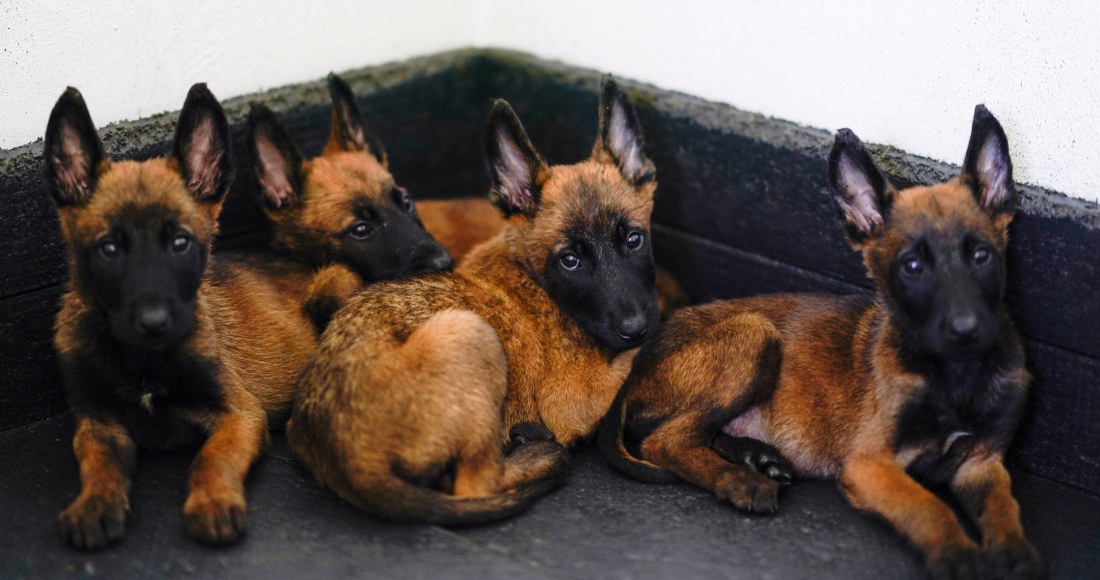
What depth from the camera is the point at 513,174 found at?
466cm

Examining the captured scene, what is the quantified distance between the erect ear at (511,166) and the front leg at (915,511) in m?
1.89

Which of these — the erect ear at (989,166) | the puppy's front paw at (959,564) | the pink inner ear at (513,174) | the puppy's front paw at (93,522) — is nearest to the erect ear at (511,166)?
the pink inner ear at (513,174)

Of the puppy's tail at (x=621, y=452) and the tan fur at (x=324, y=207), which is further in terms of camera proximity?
the tan fur at (x=324, y=207)

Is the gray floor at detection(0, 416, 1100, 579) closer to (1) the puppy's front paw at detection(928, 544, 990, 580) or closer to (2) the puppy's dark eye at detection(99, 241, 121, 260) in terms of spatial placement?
(1) the puppy's front paw at detection(928, 544, 990, 580)

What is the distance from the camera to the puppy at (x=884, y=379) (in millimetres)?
3535

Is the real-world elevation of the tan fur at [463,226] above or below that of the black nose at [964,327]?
below

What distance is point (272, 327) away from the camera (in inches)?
182

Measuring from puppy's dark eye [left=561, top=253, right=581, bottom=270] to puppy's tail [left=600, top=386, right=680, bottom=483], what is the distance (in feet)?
1.94

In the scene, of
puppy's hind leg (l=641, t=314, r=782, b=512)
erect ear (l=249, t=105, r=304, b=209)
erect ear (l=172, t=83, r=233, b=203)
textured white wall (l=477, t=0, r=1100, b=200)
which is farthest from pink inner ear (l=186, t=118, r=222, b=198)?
textured white wall (l=477, t=0, r=1100, b=200)

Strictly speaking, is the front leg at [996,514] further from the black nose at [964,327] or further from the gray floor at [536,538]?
the black nose at [964,327]

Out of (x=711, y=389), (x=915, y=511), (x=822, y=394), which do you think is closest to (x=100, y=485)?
(x=711, y=389)

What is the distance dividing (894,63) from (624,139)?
4.20ft

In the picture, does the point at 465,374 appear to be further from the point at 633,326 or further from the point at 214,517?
the point at 214,517

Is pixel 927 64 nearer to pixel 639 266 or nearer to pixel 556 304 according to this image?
pixel 639 266
